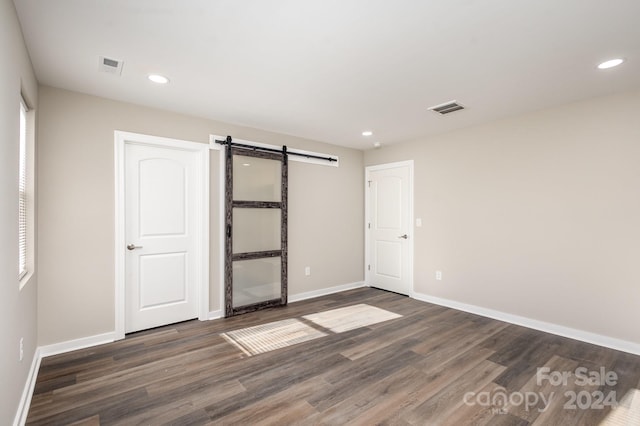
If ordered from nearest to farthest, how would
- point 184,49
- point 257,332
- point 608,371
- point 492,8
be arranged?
point 492,8
point 184,49
point 608,371
point 257,332

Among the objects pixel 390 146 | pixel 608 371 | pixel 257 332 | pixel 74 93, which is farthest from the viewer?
pixel 390 146

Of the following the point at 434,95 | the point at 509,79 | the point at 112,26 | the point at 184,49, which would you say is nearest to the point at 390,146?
the point at 434,95

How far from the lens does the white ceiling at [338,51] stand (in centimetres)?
181

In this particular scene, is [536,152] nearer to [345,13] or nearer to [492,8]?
[492,8]

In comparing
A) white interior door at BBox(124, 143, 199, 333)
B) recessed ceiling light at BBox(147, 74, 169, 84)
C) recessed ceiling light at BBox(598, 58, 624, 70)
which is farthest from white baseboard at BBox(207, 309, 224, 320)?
recessed ceiling light at BBox(598, 58, 624, 70)

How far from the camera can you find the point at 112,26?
197cm

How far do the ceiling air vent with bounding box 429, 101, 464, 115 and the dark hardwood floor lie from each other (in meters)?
2.43

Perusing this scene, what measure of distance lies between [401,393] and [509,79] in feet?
8.85

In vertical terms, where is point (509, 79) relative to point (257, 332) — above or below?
above

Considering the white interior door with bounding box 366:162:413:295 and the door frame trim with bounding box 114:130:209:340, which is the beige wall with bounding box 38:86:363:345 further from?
the white interior door with bounding box 366:162:413:295

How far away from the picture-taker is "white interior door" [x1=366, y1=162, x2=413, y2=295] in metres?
4.90

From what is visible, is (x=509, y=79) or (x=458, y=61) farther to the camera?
(x=509, y=79)

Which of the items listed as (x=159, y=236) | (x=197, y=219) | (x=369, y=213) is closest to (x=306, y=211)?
(x=369, y=213)

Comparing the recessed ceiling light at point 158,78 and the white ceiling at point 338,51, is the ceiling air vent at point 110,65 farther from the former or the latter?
the recessed ceiling light at point 158,78
